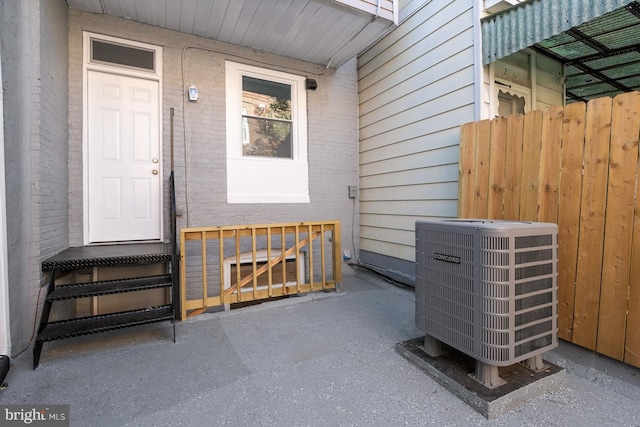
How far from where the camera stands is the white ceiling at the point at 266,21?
130 inches

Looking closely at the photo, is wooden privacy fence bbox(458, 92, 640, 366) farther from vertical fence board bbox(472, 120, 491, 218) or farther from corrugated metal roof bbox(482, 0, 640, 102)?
corrugated metal roof bbox(482, 0, 640, 102)

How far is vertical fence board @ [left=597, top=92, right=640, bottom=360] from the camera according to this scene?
1825 mm

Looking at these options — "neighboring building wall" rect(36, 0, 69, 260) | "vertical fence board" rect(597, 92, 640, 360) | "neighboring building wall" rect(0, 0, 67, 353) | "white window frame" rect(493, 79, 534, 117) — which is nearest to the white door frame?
"neighboring building wall" rect(36, 0, 69, 260)

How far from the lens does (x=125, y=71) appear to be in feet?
11.7

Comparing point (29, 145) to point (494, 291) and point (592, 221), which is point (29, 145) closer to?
point (494, 291)

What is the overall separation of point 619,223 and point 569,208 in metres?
0.29

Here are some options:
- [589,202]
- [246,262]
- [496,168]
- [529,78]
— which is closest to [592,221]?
[589,202]

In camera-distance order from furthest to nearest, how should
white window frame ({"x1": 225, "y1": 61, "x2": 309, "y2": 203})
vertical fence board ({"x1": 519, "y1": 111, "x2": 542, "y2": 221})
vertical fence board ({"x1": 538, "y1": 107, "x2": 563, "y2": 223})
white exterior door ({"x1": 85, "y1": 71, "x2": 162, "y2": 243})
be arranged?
white window frame ({"x1": 225, "y1": 61, "x2": 309, "y2": 203}), white exterior door ({"x1": 85, "y1": 71, "x2": 162, "y2": 243}), vertical fence board ({"x1": 519, "y1": 111, "x2": 542, "y2": 221}), vertical fence board ({"x1": 538, "y1": 107, "x2": 563, "y2": 223})

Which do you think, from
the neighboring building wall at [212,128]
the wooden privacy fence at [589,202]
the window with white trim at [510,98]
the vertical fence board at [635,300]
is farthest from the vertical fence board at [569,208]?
the neighboring building wall at [212,128]

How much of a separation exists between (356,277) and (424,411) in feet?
9.84

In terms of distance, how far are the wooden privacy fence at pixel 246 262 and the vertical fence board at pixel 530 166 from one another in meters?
2.02

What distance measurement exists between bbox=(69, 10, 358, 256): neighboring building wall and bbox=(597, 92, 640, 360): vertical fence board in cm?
340

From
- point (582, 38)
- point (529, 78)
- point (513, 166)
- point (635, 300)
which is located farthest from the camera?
point (529, 78)

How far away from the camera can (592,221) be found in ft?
6.55
